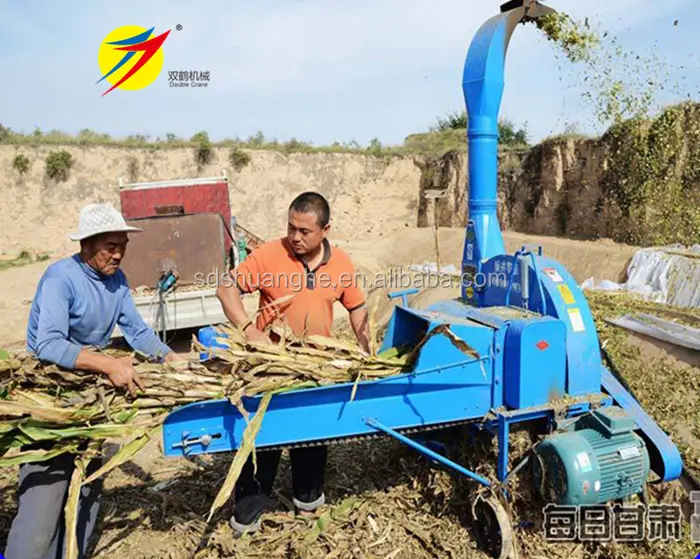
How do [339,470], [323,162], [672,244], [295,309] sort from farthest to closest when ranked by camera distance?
[323,162] < [672,244] < [339,470] < [295,309]

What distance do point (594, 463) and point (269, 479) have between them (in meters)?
1.85

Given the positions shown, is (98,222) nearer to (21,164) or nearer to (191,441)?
(191,441)

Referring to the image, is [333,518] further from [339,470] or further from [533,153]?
[533,153]

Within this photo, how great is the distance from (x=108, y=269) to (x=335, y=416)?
1430 mm

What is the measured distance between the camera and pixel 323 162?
83.5 feet

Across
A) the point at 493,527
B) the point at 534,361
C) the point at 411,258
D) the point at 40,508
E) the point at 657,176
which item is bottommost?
the point at 411,258

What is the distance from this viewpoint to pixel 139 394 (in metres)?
2.59

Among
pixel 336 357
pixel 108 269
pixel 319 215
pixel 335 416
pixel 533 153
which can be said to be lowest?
pixel 335 416

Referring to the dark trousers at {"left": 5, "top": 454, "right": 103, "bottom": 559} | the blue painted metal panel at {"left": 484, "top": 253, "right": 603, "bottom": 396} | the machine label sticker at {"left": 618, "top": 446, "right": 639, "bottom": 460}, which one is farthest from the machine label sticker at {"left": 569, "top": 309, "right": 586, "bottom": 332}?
the dark trousers at {"left": 5, "top": 454, "right": 103, "bottom": 559}

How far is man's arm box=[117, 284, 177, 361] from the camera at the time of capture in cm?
315

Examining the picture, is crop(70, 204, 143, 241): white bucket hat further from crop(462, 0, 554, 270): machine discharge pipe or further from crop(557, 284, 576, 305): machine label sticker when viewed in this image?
crop(462, 0, 554, 270): machine discharge pipe

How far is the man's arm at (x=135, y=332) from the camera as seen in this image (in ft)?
10.3

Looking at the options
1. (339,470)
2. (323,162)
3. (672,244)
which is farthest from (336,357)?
(323,162)

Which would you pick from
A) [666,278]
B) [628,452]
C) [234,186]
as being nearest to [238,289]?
[628,452]
